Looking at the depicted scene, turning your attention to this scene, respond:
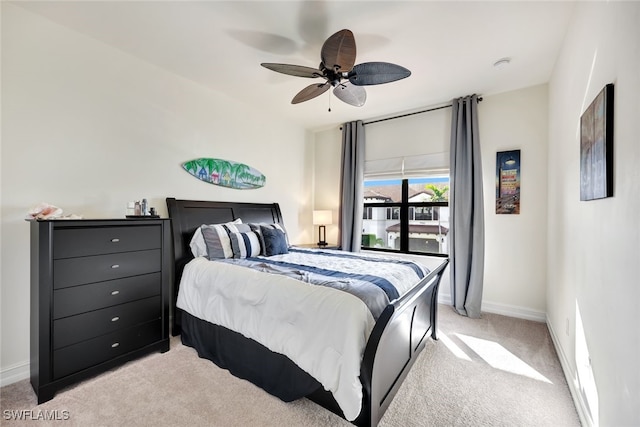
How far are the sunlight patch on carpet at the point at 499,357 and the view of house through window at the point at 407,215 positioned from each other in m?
1.47

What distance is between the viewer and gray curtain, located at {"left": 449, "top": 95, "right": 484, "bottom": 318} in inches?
132

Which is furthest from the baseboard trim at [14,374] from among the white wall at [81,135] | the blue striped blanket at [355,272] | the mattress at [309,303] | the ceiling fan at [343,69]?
the ceiling fan at [343,69]

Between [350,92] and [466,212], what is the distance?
215cm

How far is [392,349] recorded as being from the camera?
1.74 metres

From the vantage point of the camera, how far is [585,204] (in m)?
1.72

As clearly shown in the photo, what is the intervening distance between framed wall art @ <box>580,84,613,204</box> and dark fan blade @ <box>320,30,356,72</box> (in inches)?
55.9

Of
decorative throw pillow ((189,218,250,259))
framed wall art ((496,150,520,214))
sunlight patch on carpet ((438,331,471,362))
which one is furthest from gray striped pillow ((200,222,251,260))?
framed wall art ((496,150,520,214))

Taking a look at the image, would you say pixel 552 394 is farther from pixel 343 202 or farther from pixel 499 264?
pixel 343 202

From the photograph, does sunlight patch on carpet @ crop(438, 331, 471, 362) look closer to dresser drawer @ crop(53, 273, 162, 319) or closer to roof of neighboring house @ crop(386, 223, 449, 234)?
roof of neighboring house @ crop(386, 223, 449, 234)

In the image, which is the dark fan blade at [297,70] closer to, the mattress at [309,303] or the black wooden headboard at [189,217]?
the mattress at [309,303]

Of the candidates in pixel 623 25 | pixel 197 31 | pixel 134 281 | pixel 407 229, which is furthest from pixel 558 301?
pixel 197 31

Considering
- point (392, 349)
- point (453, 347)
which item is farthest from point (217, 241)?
point (453, 347)

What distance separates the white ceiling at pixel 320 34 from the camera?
6.60 feet

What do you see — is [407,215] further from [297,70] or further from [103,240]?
[103,240]
